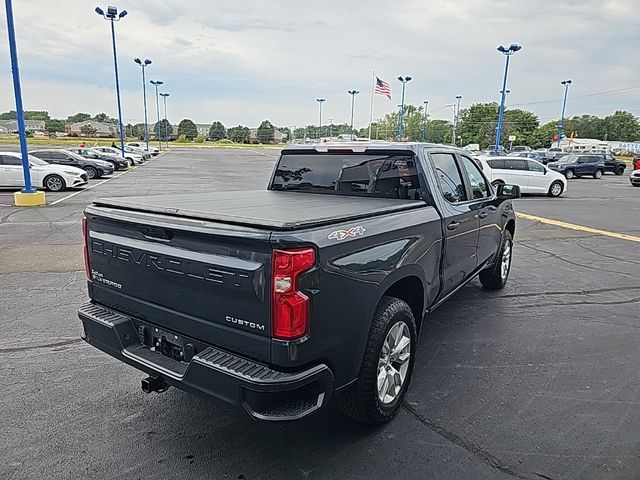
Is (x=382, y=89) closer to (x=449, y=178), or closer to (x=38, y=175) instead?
(x=38, y=175)

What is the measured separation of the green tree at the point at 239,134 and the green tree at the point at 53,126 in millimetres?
40972

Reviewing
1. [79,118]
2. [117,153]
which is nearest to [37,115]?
[79,118]

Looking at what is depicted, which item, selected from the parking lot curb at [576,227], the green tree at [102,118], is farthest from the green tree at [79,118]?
the parking lot curb at [576,227]

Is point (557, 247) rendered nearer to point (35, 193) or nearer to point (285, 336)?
point (285, 336)

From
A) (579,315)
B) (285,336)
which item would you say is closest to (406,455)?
(285,336)

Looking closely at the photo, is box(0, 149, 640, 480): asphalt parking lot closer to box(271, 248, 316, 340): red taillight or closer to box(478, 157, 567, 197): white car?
box(271, 248, 316, 340): red taillight

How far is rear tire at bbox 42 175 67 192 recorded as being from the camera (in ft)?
58.5

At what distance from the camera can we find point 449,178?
14.6 feet

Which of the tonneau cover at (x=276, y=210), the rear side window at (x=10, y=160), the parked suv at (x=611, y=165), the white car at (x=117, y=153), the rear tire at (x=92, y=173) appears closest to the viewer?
the tonneau cover at (x=276, y=210)

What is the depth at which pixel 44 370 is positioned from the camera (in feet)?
12.7

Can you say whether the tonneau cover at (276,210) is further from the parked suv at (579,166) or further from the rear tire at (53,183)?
the parked suv at (579,166)

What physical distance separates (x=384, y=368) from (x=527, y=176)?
742 inches

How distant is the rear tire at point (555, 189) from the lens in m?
19.7

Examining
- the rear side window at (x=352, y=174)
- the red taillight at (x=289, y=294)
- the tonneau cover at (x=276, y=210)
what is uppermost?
the rear side window at (x=352, y=174)
